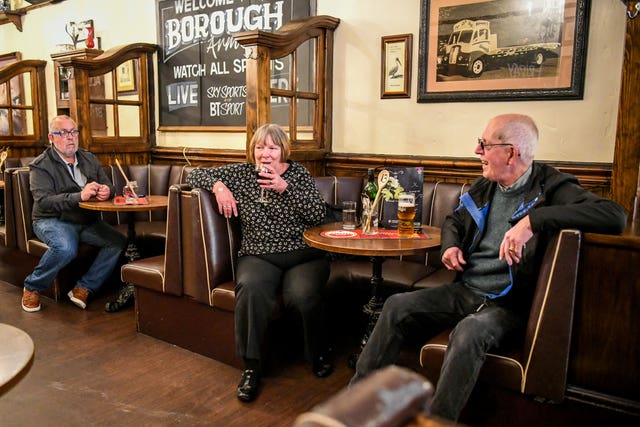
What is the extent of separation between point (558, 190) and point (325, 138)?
231cm

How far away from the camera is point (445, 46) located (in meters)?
3.42

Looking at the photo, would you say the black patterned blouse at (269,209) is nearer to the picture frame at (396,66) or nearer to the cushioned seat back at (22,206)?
the picture frame at (396,66)

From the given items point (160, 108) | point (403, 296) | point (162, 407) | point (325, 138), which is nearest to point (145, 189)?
point (160, 108)

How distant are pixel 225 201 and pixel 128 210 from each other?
104cm

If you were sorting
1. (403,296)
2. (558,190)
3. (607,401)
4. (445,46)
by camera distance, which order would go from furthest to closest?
(445,46)
(403,296)
(558,190)
(607,401)

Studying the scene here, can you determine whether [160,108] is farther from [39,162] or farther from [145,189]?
[39,162]

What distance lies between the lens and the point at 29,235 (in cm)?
378

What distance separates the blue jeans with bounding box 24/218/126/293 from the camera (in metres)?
3.47

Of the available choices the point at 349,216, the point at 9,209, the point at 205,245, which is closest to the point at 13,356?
the point at 205,245

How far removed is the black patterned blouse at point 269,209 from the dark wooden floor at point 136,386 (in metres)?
0.65

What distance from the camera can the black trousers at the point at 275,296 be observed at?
95.0 inches

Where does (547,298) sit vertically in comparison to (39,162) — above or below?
below

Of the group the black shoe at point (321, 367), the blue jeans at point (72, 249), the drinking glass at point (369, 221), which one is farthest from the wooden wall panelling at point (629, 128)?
the blue jeans at point (72, 249)

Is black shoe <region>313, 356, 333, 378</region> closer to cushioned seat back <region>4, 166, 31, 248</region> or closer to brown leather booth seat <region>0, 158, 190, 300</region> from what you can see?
brown leather booth seat <region>0, 158, 190, 300</region>
